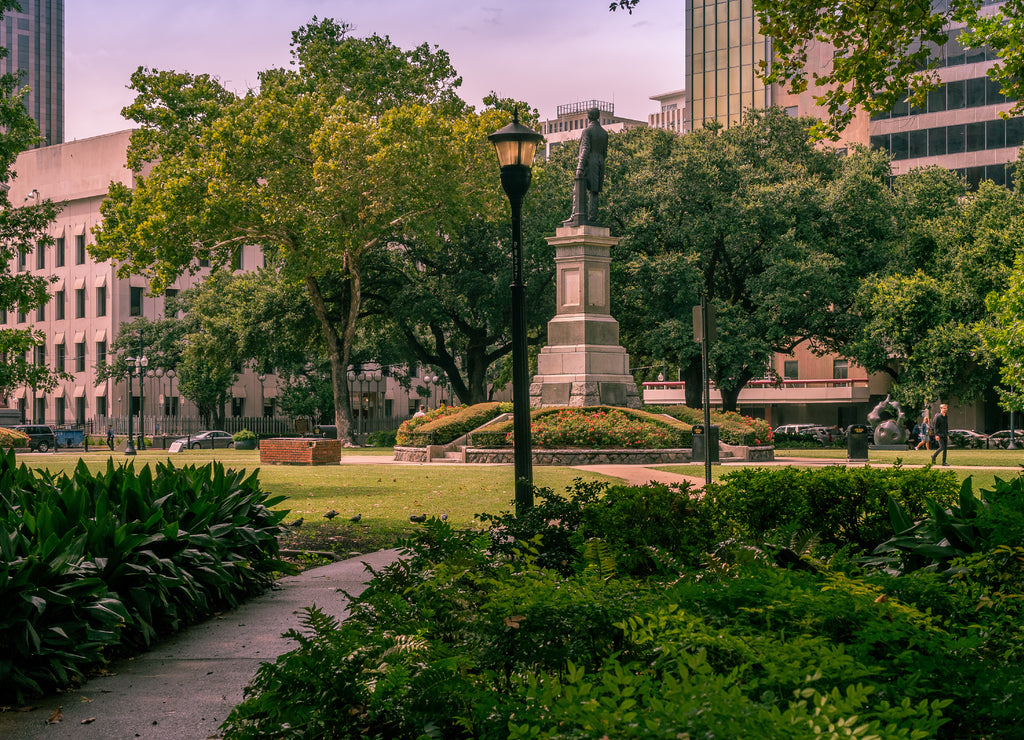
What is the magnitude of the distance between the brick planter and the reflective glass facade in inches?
3493

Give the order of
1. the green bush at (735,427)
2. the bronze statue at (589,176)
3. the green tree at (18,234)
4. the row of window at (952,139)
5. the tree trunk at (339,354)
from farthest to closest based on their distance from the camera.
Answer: the row of window at (952,139) < the tree trunk at (339,354) < the bronze statue at (589,176) < the green bush at (735,427) < the green tree at (18,234)

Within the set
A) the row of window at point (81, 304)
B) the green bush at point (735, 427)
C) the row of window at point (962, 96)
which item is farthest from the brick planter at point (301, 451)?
the row of window at point (962, 96)

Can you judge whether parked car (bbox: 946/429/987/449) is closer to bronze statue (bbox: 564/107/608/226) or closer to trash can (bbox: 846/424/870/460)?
trash can (bbox: 846/424/870/460)

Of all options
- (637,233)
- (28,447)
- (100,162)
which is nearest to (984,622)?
(637,233)

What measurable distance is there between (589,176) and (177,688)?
2828 centimetres

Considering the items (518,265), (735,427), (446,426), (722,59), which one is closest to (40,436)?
(446,426)

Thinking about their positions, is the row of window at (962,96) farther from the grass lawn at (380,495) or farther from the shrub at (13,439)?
the shrub at (13,439)

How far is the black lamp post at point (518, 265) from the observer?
11.1m

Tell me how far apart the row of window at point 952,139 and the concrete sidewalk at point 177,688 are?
6906 centimetres

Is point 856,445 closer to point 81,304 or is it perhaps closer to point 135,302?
point 135,302

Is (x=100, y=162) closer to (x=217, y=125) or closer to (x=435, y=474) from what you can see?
(x=217, y=125)

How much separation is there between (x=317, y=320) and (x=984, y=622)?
47485mm

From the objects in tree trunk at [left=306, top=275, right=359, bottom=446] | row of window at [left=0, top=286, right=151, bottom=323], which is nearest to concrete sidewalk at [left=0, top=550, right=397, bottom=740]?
tree trunk at [left=306, top=275, right=359, bottom=446]

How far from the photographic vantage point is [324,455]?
100 ft
